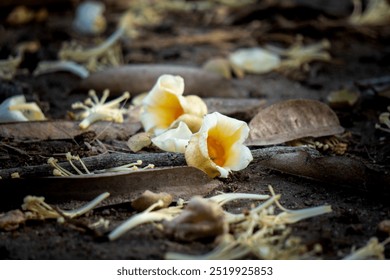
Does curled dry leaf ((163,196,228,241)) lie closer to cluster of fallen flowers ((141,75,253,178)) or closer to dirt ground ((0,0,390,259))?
dirt ground ((0,0,390,259))

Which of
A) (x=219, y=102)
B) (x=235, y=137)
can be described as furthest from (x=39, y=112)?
(x=235, y=137)

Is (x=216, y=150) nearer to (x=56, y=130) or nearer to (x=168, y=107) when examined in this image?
(x=168, y=107)

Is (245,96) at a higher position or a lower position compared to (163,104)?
lower

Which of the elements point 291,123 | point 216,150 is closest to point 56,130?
point 216,150

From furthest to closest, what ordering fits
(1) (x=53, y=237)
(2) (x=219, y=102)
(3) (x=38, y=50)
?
(3) (x=38, y=50) < (2) (x=219, y=102) < (1) (x=53, y=237)

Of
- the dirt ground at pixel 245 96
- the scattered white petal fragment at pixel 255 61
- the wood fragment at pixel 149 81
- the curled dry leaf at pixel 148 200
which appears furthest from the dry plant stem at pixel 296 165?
the scattered white petal fragment at pixel 255 61

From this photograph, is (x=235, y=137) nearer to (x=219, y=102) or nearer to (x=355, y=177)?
(x=355, y=177)

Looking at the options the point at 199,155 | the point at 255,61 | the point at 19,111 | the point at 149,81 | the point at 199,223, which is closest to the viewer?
the point at 199,223
